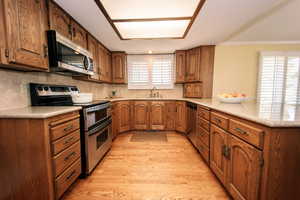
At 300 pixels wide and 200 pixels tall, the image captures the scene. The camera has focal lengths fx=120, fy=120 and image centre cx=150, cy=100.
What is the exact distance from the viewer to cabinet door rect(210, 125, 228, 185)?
4.33ft

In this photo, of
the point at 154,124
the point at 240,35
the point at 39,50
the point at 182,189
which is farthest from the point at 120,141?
the point at 240,35

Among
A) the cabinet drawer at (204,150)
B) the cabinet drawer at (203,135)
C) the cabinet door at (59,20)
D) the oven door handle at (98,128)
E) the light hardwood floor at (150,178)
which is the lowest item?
the light hardwood floor at (150,178)

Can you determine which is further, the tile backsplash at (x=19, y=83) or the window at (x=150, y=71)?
the window at (x=150, y=71)

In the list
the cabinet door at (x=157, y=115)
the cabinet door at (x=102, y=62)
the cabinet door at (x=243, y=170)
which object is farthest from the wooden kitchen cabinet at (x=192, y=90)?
the cabinet door at (x=102, y=62)

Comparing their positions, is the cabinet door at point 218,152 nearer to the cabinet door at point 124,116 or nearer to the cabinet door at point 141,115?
the cabinet door at point 141,115

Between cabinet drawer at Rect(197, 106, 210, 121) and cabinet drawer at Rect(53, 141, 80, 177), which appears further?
cabinet drawer at Rect(197, 106, 210, 121)

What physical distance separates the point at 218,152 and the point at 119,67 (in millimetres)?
3041

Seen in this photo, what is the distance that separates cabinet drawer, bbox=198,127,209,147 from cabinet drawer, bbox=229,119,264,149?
2.05 ft

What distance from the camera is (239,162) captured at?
108 cm

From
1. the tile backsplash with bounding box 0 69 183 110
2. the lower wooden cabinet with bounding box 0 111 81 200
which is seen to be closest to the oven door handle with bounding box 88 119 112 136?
the lower wooden cabinet with bounding box 0 111 81 200

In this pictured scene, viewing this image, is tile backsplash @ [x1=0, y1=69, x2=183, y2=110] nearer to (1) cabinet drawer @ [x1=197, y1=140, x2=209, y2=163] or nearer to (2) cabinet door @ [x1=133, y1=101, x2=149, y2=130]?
(2) cabinet door @ [x1=133, y1=101, x2=149, y2=130]

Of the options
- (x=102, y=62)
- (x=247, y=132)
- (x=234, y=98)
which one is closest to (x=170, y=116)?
(x=234, y=98)

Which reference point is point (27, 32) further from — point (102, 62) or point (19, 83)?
point (102, 62)

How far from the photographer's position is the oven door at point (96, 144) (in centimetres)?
156
